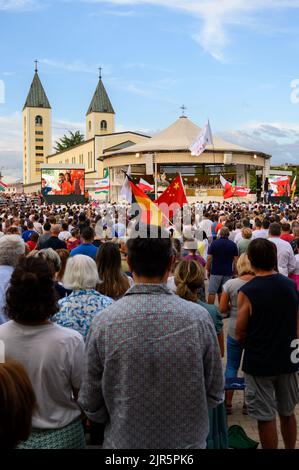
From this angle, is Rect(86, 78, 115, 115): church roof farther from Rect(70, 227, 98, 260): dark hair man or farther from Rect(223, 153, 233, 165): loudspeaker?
Rect(70, 227, 98, 260): dark hair man

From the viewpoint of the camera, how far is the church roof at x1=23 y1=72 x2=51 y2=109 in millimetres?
134875

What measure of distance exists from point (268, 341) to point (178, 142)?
68.6 meters

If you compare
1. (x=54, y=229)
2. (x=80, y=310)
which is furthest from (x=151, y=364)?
(x=54, y=229)

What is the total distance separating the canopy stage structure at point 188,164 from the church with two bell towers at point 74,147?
59.3 feet

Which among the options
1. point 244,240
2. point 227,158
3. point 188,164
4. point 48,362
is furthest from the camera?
point 188,164

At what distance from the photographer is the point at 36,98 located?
5349 inches

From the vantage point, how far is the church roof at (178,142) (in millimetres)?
66625

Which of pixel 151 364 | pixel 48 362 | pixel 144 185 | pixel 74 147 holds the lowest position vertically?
pixel 48 362

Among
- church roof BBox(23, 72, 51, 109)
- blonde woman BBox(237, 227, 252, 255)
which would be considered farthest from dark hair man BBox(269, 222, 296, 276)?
church roof BBox(23, 72, 51, 109)

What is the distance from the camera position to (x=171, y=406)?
2.71 meters

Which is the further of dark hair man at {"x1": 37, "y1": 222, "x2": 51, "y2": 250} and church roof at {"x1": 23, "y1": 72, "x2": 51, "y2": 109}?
church roof at {"x1": 23, "y1": 72, "x2": 51, "y2": 109}

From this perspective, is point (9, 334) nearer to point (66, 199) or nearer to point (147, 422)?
point (147, 422)

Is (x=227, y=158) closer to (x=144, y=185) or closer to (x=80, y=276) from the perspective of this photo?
(x=144, y=185)

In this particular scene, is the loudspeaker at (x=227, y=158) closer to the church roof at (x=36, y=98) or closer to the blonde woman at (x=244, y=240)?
the blonde woman at (x=244, y=240)
